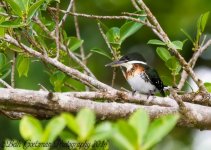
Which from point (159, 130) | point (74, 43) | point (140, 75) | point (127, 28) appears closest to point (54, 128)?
point (159, 130)

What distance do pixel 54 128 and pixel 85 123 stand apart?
5.0 inches

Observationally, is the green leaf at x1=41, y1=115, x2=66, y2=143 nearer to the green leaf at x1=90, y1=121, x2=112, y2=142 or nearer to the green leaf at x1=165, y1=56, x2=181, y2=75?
the green leaf at x1=90, y1=121, x2=112, y2=142

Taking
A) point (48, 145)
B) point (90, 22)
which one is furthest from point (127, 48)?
point (48, 145)

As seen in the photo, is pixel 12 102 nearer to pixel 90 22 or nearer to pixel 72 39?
pixel 72 39

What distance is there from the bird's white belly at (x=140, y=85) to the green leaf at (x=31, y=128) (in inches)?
119

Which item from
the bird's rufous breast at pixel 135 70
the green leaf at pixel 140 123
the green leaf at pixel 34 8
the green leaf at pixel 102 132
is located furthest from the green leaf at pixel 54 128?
the bird's rufous breast at pixel 135 70

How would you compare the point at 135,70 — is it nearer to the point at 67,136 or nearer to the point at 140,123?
the point at 67,136

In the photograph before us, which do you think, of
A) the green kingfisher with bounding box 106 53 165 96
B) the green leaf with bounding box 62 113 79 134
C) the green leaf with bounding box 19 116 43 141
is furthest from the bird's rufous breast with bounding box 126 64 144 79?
the green leaf with bounding box 62 113 79 134

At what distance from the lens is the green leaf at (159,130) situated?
2.09 meters

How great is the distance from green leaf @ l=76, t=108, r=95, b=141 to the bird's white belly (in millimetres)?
3113

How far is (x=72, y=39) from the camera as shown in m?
4.71

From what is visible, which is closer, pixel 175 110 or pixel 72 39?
pixel 175 110

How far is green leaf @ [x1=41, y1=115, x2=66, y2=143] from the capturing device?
2139mm

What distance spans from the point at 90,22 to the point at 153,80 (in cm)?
269
